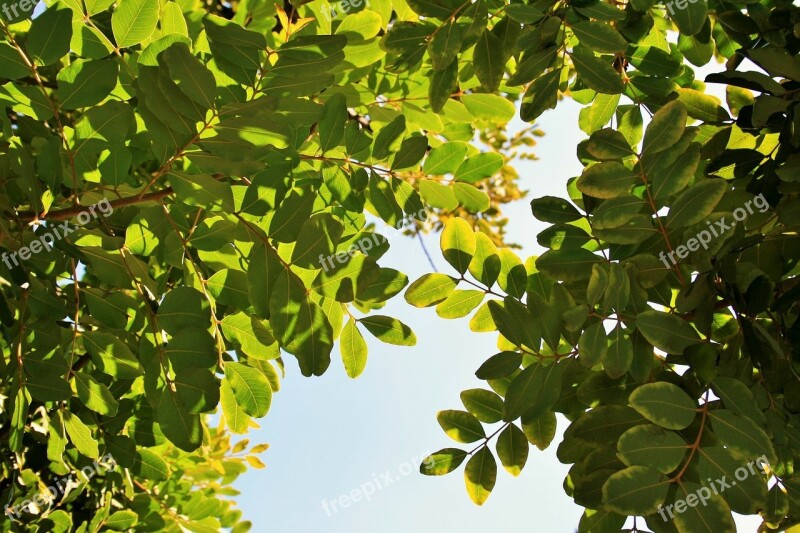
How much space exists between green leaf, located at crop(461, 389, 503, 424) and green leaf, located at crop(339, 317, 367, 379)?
26 cm

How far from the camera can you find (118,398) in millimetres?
1990

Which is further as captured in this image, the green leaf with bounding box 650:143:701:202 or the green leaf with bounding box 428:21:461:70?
the green leaf with bounding box 428:21:461:70

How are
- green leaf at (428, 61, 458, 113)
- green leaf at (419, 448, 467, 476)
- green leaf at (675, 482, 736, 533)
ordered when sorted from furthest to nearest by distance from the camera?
green leaf at (428, 61, 458, 113) < green leaf at (419, 448, 467, 476) < green leaf at (675, 482, 736, 533)

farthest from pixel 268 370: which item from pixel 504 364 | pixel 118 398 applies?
pixel 504 364

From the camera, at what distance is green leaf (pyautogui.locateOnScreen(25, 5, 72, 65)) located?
1402 millimetres

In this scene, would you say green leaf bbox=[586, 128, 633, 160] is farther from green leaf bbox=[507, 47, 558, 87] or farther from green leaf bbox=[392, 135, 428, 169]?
green leaf bbox=[392, 135, 428, 169]

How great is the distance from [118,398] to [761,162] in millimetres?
1828

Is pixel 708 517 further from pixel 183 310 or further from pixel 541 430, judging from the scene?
pixel 183 310

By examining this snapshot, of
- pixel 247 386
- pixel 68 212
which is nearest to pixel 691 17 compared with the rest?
pixel 247 386

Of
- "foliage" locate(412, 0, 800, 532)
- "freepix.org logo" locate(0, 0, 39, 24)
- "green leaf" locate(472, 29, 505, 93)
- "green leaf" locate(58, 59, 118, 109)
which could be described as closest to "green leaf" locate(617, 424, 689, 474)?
"foliage" locate(412, 0, 800, 532)

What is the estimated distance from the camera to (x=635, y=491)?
1184 millimetres

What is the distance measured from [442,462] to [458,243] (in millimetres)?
512

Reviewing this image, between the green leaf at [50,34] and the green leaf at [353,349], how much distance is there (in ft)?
2.87

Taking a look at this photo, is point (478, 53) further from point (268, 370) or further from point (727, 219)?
point (268, 370)
